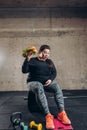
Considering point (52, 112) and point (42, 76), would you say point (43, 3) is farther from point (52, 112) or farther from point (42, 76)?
point (52, 112)

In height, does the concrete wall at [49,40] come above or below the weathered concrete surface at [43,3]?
below

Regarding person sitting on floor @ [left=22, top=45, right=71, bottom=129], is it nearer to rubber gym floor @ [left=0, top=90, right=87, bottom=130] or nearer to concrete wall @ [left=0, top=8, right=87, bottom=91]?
rubber gym floor @ [left=0, top=90, right=87, bottom=130]

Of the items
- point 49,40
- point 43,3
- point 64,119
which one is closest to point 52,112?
point 64,119

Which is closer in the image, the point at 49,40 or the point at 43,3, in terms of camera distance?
the point at 43,3

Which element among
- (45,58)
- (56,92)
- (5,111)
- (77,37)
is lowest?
(5,111)

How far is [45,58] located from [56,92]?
2.56 ft

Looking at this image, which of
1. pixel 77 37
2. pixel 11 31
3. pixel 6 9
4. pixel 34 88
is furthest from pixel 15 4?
pixel 34 88

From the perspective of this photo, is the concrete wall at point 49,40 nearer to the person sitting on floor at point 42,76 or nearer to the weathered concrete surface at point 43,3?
the weathered concrete surface at point 43,3

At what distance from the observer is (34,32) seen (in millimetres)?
8883

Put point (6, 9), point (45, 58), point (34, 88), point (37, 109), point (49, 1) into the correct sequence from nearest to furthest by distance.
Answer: point (34, 88), point (45, 58), point (37, 109), point (49, 1), point (6, 9)

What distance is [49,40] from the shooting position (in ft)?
29.1

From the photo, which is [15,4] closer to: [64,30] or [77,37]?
[64,30]

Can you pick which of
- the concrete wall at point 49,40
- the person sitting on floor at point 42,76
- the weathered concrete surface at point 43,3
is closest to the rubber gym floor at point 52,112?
the person sitting on floor at point 42,76

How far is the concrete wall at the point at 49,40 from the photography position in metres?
8.84
